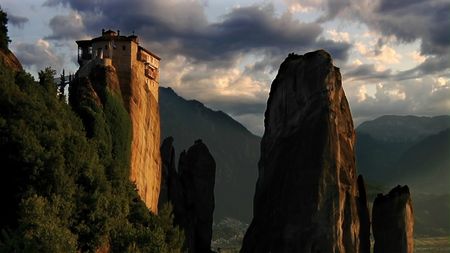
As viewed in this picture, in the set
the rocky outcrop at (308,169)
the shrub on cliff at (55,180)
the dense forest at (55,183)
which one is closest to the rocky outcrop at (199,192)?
the rocky outcrop at (308,169)

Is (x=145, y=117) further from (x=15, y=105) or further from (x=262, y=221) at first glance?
(x=15, y=105)

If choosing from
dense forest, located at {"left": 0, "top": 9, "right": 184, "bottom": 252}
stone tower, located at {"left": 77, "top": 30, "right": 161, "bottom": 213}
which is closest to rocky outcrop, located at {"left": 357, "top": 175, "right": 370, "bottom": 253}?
stone tower, located at {"left": 77, "top": 30, "right": 161, "bottom": 213}

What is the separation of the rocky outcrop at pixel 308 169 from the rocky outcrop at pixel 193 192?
1506 cm

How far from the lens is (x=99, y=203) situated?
222 ft

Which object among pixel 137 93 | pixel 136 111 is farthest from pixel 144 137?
pixel 137 93

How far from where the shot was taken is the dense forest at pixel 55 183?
60.4 m

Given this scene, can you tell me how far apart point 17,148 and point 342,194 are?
1830 inches

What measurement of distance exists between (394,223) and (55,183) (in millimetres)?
56186

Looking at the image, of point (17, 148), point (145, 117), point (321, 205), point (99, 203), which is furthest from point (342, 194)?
point (17, 148)

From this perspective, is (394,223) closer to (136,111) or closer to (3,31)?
(136,111)

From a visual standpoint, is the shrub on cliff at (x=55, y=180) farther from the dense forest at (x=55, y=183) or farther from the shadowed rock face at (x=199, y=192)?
the shadowed rock face at (x=199, y=192)

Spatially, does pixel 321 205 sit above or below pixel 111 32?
below

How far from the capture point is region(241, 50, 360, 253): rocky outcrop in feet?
299

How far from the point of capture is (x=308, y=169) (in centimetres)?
9381
